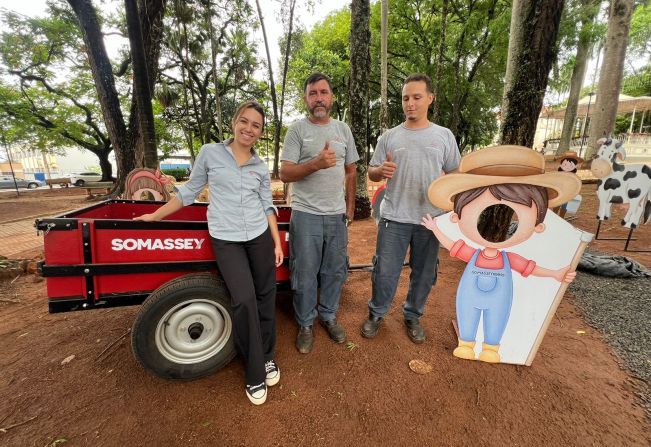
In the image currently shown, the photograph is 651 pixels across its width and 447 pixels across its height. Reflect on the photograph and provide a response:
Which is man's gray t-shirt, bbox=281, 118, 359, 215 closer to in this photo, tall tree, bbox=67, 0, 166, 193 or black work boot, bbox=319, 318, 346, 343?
black work boot, bbox=319, 318, 346, 343

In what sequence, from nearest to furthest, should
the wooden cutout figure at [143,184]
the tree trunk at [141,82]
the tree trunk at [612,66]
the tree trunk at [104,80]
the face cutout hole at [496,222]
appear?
the face cutout hole at [496,222] → the wooden cutout figure at [143,184] → the tree trunk at [141,82] → the tree trunk at [104,80] → the tree trunk at [612,66]

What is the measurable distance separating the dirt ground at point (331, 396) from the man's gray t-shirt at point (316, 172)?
3.96 feet

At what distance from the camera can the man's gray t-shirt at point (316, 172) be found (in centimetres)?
226

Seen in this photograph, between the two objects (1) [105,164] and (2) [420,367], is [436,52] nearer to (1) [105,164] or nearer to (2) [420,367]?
(2) [420,367]

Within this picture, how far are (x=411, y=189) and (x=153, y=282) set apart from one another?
6.63ft

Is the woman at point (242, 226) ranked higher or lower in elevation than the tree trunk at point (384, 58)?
lower

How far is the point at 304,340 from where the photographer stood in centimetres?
243

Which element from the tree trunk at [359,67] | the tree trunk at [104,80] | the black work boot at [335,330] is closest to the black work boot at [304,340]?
the black work boot at [335,330]

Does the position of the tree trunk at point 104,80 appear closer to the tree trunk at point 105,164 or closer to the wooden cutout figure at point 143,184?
the wooden cutout figure at point 143,184

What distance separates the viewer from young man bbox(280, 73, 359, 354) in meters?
2.23

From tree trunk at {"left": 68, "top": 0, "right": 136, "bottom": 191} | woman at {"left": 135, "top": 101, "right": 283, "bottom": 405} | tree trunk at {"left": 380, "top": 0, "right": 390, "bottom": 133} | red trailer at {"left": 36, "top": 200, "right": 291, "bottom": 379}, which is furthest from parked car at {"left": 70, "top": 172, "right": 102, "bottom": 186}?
woman at {"left": 135, "top": 101, "right": 283, "bottom": 405}

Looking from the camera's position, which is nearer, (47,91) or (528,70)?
(528,70)

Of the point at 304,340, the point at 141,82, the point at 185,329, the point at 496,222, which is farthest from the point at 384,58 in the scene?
the point at 185,329

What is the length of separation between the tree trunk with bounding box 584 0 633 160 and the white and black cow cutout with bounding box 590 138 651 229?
7671 millimetres
